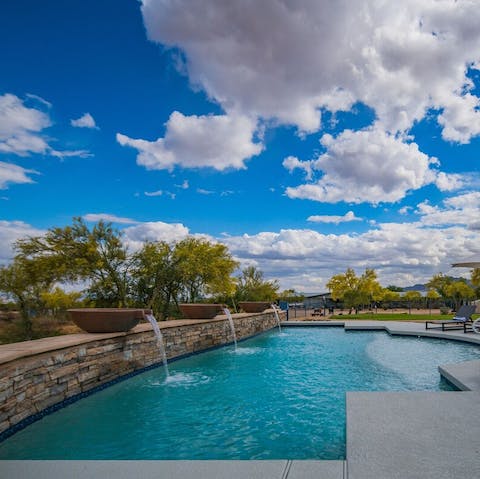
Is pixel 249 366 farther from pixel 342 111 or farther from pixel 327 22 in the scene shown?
pixel 342 111

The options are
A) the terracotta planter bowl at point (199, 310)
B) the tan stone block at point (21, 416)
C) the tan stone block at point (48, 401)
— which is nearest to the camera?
the tan stone block at point (21, 416)

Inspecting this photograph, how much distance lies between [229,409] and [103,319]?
3.72 m

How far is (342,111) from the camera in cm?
1472

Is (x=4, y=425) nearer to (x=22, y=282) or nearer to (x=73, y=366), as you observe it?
(x=73, y=366)

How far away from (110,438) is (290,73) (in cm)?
913

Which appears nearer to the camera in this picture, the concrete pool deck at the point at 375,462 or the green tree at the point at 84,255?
the concrete pool deck at the point at 375,462

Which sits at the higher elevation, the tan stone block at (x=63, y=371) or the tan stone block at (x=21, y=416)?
the tan stone block at (x=63, y=371)

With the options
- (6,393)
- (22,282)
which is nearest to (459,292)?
(22,282)

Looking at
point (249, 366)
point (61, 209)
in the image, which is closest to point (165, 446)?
point (249, 366)

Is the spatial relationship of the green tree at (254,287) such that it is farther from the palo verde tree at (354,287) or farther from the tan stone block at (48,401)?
the tan stone block at (48,401)

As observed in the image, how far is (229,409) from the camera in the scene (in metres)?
5.68

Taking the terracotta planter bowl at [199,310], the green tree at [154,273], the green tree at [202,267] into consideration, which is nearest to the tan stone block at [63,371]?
the terracotta planter bowl at [199,310]

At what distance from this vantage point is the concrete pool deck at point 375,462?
9.29ft

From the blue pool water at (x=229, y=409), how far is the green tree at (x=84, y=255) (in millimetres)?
7522
